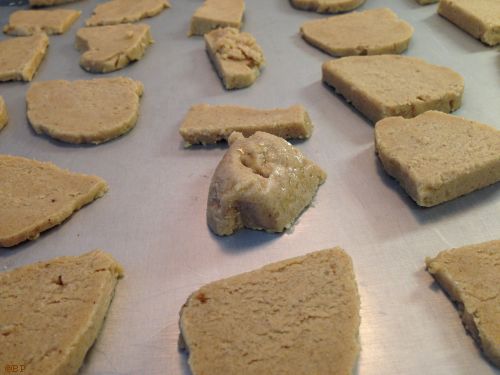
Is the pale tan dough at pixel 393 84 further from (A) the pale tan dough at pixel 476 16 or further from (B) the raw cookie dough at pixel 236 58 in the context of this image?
(A) the pale tan dough at pixel 476 16

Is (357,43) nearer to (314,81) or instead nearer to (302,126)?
(314,81)

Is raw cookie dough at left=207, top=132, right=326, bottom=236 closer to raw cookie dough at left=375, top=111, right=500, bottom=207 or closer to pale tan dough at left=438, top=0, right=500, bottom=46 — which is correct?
raw cookie dough at left=375, top=111, right=500, bottom=207

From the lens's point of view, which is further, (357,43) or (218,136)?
(357,43)

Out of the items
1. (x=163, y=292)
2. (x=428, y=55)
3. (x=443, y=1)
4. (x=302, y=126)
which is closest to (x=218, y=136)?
(x=302, y=126)

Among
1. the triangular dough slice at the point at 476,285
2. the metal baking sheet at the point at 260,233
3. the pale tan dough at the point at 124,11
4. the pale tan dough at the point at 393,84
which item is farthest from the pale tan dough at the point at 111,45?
the triangular dough slice at the point at 476,285

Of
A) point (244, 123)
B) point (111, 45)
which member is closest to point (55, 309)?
point (244, 123)

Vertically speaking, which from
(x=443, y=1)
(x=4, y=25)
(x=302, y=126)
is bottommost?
(x=4, y=25)
